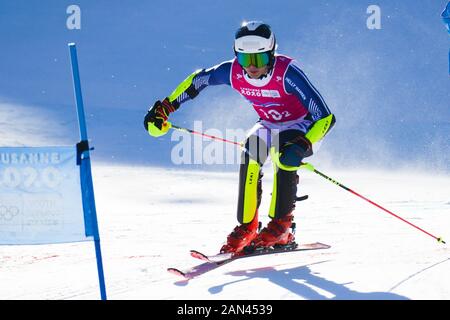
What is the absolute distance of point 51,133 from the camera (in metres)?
12.7

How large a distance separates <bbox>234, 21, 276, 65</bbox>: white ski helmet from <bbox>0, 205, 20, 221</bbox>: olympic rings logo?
1.76 metres

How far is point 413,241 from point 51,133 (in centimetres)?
934

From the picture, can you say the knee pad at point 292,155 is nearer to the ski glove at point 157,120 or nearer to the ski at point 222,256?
the ski at point 222,256

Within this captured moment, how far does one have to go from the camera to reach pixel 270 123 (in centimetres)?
454

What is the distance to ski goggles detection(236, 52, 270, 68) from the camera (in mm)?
4125

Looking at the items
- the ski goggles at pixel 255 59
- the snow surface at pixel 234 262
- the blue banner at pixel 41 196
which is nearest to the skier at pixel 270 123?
the ski goggles at pixel 255 59

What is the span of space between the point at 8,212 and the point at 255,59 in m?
1.83

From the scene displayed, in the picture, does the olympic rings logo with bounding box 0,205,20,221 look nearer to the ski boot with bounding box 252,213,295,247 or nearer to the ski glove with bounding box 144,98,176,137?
the ski glove with bounding box 144,98,176,137

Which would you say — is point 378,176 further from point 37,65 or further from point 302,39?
point 37,65

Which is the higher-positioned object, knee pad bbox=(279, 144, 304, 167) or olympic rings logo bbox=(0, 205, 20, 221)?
knee pad bbox=(279, 144, 304, 167)

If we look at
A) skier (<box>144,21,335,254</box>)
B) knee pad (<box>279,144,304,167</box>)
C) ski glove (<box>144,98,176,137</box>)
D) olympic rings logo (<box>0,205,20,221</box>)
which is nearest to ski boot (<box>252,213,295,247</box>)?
skier (<box>144,21,335,254</box>)

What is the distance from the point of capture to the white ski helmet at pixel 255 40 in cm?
410

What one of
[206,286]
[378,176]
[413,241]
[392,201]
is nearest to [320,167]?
[378,176]

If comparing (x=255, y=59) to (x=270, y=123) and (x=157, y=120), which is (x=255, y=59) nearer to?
(x=270, y=123)
